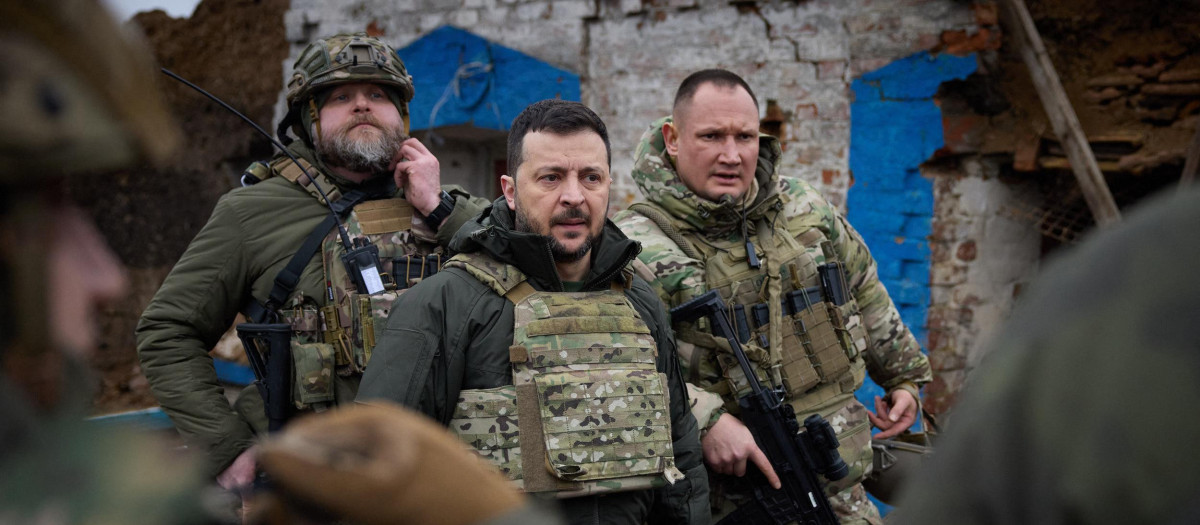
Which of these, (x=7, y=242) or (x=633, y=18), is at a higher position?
(x=633, y=18)

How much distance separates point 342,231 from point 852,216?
10.8 feet

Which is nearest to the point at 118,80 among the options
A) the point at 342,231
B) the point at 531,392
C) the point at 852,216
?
the point at 531,392

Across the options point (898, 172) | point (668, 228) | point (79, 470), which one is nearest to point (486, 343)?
point (668, 228)

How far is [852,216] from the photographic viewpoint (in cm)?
516

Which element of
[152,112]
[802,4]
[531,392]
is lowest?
[531,392]

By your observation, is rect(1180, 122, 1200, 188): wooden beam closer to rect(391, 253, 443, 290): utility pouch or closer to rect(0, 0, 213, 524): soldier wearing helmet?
rect(391, 253, 443, 290): utility pouch

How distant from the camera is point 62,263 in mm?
672

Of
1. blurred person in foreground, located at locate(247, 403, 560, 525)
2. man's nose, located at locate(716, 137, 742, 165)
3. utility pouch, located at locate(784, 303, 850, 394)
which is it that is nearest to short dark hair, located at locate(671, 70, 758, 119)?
man's nose, located at locate(716, 137, 742, 165)

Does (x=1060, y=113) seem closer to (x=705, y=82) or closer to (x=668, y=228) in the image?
(x=705, y=82)

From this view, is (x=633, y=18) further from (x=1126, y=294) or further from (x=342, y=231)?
(x=1126, y=294)

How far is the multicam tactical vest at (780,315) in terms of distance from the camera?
2838 millimetres

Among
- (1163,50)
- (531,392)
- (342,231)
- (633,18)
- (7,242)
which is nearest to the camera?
(7,242)

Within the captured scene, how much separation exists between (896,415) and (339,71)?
2.30 m

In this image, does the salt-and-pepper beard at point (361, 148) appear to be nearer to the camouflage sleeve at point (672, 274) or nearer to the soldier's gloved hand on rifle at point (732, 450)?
the camouflage sleeve at point (672, 274)
